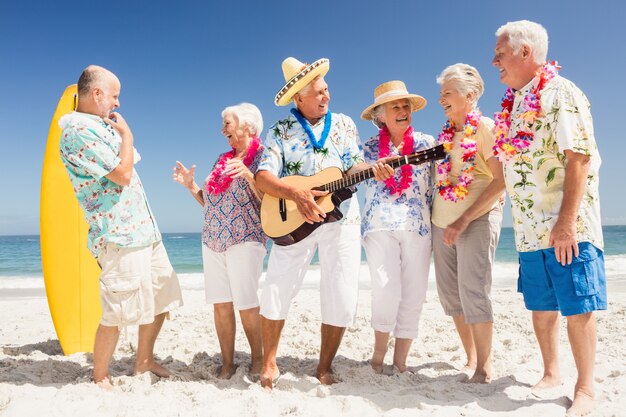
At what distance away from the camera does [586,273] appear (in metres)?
2.33

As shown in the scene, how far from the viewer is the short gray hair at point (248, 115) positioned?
3463 millimetres

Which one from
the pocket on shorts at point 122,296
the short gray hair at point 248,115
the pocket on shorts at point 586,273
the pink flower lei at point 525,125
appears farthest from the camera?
the short gray hair at point 248,115

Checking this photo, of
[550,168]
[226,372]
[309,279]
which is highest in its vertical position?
[550,168]

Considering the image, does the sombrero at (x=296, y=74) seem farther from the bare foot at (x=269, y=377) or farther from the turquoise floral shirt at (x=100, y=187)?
the bare foot at (x=269, y=377)

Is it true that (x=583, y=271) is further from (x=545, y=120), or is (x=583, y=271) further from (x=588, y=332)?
(x=545, y=120)

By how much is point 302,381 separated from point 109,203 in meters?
1.71

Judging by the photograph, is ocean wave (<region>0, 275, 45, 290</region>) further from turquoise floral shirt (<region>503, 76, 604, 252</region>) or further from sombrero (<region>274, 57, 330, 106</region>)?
turquoise floral shirt (<region>503, 76, 604, 252</region>)

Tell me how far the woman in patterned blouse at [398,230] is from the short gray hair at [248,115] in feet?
→ 2.82

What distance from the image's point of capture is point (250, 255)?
327cm

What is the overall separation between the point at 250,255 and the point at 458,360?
1956mm

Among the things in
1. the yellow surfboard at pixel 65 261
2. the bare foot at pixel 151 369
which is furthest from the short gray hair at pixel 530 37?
the yellow surfboard at pixel 65 261

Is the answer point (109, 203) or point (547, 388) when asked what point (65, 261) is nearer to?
point (109, 203)

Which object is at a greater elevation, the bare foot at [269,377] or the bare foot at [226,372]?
the bare foot at [269,377]

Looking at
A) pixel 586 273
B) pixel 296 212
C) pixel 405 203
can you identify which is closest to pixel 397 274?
pixel 405 203
